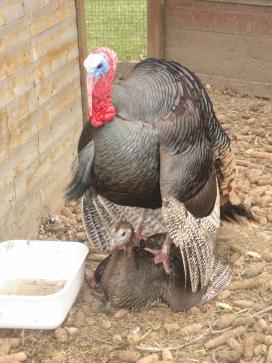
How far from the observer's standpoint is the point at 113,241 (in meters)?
2.83

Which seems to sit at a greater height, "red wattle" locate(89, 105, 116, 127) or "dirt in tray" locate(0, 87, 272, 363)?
"red wattle" locate(89, 105, 116, 127)

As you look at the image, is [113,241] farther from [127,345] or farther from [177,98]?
[177,98]

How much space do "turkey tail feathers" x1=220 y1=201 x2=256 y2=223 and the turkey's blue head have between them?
1.07 meters

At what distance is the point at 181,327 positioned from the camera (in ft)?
9.14

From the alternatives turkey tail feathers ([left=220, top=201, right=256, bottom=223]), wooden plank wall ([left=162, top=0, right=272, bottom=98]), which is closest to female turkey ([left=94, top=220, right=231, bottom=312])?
turkey tail feathers ([left=220, top=201, right=256, bottom=223])

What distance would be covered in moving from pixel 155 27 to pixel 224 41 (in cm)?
60

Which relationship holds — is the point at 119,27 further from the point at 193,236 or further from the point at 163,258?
the point at 193,236

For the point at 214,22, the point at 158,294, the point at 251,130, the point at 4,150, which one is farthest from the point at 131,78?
the point at 214,22

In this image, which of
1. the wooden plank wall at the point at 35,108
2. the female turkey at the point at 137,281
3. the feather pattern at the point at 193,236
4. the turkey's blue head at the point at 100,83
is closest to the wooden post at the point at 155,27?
the wooden plank wall at the point at 35,108

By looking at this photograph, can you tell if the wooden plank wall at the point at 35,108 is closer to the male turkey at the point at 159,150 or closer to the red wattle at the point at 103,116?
the male turkey at the point at 159,150

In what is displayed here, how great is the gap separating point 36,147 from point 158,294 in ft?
3.40

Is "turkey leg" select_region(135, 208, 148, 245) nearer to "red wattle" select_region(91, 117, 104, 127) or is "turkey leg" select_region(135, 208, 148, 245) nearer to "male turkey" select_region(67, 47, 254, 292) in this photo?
"male turkey" select_region(67, 47, 254, 292)

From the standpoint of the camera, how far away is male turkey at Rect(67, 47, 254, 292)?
253 centimetres

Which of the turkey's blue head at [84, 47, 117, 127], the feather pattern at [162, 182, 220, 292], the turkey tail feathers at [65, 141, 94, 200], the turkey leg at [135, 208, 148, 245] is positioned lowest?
the turkey leg at [135, 208, 148, 245]
